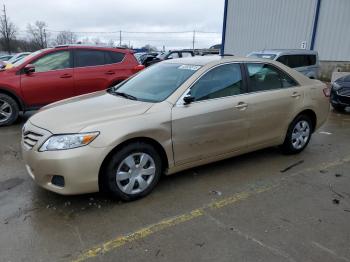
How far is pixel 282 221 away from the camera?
135 inches

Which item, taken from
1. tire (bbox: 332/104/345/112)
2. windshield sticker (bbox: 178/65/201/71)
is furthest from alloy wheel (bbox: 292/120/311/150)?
tire (bbox: 332/104/345/112)

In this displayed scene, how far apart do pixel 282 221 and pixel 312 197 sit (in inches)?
30.4

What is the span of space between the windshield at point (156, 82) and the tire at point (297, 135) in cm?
190

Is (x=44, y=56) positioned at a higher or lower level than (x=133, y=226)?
higher

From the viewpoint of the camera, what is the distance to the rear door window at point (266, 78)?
4.77 meters

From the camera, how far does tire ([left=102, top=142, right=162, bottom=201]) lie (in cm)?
358

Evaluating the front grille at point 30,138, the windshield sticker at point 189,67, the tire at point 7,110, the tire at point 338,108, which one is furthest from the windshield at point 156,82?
the tire at point 338,108

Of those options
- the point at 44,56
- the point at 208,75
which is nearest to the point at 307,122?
the point at 208,75

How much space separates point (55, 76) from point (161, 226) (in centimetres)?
528

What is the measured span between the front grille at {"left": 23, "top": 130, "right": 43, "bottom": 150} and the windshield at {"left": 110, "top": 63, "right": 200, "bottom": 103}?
4.03 feet

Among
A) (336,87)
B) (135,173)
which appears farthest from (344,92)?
(135,173)

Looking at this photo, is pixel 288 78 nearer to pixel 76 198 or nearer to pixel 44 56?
pixel 76 198

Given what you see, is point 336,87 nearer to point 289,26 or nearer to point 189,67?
point 189,67

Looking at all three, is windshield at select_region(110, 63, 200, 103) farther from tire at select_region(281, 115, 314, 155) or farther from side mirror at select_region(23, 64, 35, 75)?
side mirror at select_region(23, 64, 35, 75)
